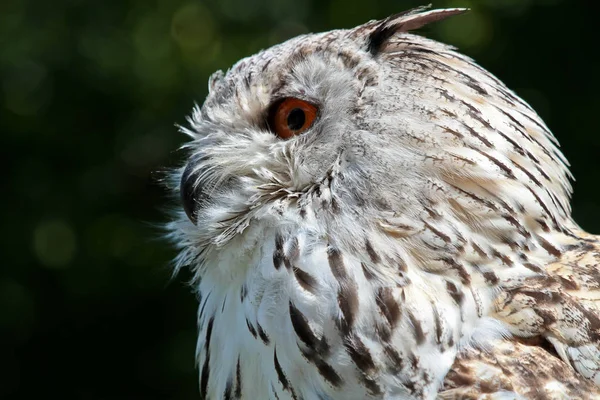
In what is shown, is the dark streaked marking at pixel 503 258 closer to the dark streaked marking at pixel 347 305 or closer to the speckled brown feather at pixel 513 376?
the speckled brown feather at pixel 513 376

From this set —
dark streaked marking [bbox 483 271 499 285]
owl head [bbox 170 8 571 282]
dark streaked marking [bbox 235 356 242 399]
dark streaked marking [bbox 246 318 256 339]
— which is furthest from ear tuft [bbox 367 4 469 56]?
dark streaked marking [bbox 235 356 242 399]

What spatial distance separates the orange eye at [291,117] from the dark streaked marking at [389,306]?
0.56 metres

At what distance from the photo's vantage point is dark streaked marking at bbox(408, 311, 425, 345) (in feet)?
6.63

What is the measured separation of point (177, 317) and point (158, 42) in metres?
1.95

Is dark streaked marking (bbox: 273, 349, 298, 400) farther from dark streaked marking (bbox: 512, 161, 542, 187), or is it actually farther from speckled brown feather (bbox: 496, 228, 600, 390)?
dark streaked marking (bbox: 512, 161, 542, 187)

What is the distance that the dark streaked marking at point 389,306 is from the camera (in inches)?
80.7

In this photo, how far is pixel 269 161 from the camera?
2.38 metres

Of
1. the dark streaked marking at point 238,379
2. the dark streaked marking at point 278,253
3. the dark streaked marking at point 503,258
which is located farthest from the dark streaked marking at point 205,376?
the dark streaked marking at point 503,258

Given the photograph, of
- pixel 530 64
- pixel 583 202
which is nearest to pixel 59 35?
pixel 530 64

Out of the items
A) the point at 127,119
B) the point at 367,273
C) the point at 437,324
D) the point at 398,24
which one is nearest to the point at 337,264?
the point at 367,273

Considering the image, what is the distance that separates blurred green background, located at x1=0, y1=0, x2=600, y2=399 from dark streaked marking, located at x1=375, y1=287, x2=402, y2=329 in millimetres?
3480

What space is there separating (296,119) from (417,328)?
0.73 metres

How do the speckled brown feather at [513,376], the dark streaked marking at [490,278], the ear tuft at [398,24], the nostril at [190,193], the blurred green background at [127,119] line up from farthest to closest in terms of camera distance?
Result: 1. the blurred green background at [127,119]
2. the nostril at [190,193]
3. the ear tuft at [398,24]
4. the dark streaked marking at [490,278]
5. the speckled brown feather at [513,376]

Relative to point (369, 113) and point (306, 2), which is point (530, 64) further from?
point (369, 113)
